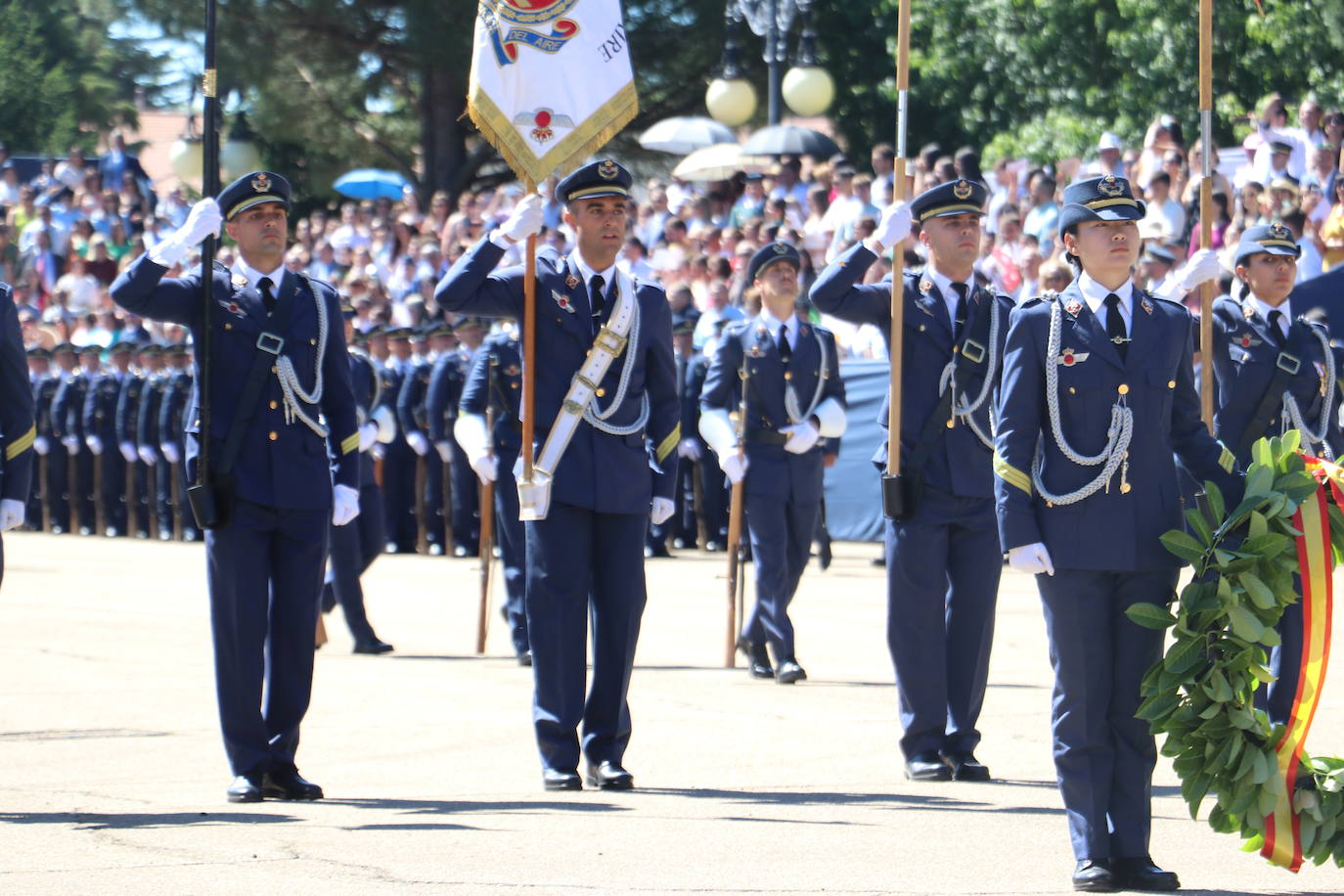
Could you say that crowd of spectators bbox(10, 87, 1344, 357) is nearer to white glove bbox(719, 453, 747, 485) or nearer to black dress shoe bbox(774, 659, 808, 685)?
white glove bbox(719, 453, 747, 485)

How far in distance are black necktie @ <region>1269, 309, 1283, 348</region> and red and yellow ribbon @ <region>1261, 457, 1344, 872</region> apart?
272 centimetres

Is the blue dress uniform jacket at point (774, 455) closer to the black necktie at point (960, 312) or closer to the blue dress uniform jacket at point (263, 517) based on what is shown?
the black necktie at point (960, 312)

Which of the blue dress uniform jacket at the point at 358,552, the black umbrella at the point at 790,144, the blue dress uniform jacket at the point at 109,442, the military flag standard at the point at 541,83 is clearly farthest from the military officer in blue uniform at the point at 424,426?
the military flag standard at the point at 541,83

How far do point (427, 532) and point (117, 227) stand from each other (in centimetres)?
1154

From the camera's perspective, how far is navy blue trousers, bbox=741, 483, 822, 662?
11.6 metres

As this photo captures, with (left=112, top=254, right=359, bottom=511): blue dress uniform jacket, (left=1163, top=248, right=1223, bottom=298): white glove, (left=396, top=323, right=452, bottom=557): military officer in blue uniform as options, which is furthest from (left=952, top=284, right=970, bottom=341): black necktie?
(left=396, top=323, right=452, bottom=557): military officer in blue uniform

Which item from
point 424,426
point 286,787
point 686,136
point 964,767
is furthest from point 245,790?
point 686,136

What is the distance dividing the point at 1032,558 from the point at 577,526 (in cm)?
234

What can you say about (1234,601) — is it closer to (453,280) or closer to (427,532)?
(453,280)

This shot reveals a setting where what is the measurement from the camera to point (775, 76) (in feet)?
85.0

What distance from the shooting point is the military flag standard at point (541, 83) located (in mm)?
8742

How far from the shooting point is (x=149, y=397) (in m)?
24.0

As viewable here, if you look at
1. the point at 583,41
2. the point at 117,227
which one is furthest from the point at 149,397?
the point at 583,41

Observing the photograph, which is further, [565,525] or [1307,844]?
[565,525]
